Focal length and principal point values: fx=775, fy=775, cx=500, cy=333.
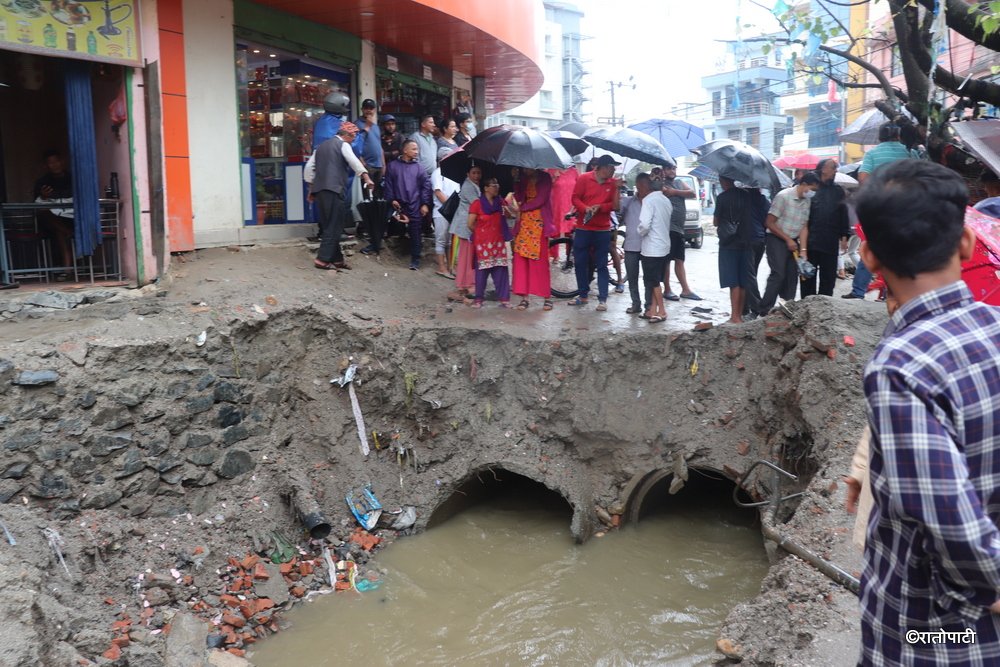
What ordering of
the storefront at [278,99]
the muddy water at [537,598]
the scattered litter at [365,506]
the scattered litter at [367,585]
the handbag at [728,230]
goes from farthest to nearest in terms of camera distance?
1. the storefront at [278,99]
2. the handbag at [728,230]
3. the scattered litter at [365,506]
4. the scattered litter at [367,585]
5. the muddy water at [537,598]

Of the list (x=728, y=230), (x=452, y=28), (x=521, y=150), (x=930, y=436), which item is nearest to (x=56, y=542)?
(x=521, y=150)

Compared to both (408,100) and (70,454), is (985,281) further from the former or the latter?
(408,100)

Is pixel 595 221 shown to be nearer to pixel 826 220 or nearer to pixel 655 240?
pixel 655 240

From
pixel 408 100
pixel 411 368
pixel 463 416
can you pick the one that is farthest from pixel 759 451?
pixel 408 100

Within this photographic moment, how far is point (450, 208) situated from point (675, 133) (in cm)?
526

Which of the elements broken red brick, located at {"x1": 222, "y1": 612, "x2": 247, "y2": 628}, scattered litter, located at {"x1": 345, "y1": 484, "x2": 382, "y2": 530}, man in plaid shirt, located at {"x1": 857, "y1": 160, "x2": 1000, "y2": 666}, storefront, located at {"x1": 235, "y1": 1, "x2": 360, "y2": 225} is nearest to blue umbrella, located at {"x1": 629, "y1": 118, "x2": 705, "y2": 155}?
storefront, located at {"x1": 235, "y1": 1, "x2": 360, "y2": 225}

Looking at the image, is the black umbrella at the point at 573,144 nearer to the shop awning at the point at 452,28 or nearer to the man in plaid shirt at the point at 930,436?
the shop awning at the point at 452,28

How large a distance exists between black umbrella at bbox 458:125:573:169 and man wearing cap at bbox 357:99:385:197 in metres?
1.88

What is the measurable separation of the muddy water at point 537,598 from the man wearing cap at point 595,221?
110 inches

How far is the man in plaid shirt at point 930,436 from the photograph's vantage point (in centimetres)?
152

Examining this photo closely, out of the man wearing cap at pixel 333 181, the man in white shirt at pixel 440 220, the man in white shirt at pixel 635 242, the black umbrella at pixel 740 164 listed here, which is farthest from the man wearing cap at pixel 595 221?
the man wearing cap at pixel 333 181

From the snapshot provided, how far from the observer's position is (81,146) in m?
7.11

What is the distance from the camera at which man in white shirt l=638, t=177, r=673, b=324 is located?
8.40m

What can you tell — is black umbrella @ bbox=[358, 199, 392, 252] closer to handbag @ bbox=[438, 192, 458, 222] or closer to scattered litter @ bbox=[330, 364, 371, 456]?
handbag @ bbox=[438, 192, 458, 222]
